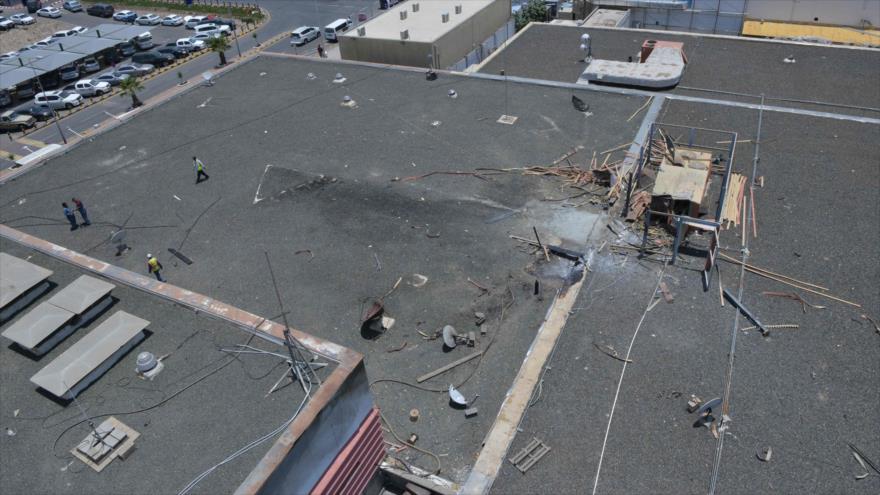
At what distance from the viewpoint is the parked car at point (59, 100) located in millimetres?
50969

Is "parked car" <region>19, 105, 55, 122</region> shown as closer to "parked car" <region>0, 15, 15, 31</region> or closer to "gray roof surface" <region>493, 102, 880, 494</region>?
"parked car" <region>0, 15, 15, 31</region>

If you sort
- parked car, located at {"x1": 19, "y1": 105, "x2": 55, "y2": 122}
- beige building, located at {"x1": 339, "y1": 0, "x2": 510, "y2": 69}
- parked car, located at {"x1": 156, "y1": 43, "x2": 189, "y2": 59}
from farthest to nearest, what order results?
1. parked car, located at {"x1": 156, "y1": 43, "x2": 189, "y2": 59}
2. parked car, located at {"x1": 19, "y1": 105, "x2": 55, "y2": 122}
3. beige building, located at {"x1": 339, "y1": 0, "x2": 510, "y2": 69}

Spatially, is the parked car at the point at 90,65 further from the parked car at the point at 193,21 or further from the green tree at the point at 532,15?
the green tree at the point at 532,15

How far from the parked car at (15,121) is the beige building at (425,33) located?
31.4m

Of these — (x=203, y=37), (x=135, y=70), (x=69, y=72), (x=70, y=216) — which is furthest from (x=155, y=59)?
(x=70, y=216)

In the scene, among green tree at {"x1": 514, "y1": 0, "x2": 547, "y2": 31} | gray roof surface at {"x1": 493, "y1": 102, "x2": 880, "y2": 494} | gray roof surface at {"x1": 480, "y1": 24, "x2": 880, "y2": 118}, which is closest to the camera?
gray roof surface at {"x1": 493, "y1": 102, "x2": 880, "y2": 494}

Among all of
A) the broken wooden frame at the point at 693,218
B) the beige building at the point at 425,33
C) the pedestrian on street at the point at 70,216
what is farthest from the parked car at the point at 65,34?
the broken wooden frame at the point at 693,218

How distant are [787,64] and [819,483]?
2715 centimetres

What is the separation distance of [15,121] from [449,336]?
167ft

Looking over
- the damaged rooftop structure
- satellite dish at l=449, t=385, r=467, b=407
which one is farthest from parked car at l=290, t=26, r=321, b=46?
satellite dish at l=449, t=385, r=467, b=407

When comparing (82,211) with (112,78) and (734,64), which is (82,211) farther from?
(112,78)

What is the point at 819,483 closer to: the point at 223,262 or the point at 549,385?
the point at 549,385

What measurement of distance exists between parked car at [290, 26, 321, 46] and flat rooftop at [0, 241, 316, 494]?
171 feet

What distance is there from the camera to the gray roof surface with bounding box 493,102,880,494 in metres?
12.5
